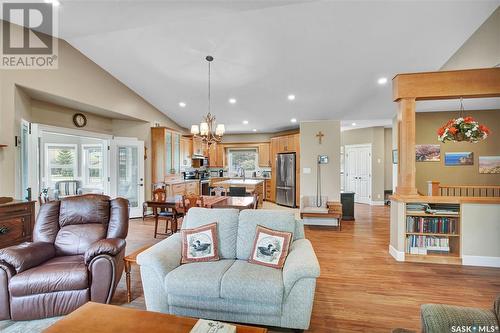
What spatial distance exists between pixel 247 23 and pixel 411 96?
2.62 metres

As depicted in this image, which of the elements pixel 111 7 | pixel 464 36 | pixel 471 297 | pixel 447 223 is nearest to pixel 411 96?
pixel 464 36

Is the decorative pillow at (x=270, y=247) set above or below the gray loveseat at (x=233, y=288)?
above

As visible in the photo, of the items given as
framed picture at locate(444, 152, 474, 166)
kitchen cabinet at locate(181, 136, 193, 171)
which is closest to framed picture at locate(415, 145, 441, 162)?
framed picture at locate(444, 152, 474, 166)

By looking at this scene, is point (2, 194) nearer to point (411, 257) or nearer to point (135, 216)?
point (135, 216)

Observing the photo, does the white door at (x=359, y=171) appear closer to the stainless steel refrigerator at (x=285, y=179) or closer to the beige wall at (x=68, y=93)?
the stainless steel refrigerator at (x=285, y=179)

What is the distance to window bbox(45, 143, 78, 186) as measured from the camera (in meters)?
6.69

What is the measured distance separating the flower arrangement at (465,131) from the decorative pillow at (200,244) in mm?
3449

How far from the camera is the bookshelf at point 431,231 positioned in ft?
11.6

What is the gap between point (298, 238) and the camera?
8.34 ft

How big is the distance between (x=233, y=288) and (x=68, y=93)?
436 centimetres

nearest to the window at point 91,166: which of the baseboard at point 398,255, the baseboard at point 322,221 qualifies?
the baseboard at point 322,221

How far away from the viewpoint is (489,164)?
5.70m

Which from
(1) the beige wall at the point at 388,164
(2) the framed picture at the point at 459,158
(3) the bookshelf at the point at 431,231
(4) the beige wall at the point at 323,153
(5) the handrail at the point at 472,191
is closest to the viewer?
(3) the bookshelf at the point at 431,231

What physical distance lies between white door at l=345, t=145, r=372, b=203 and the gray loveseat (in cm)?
718
